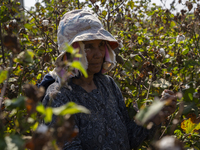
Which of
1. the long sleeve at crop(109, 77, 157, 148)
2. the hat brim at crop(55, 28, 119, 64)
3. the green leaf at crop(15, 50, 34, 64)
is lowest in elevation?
the long sleeve at crop(109, 77, 157, 148)

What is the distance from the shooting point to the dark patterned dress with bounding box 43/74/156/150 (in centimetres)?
149

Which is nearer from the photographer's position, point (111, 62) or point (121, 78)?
point (111, 62)

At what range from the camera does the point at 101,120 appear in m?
1.58

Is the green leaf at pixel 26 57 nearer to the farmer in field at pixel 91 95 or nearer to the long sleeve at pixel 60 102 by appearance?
the long sleeve at pixel 60 102

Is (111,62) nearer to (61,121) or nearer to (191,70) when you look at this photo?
(61,121)

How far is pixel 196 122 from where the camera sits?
1.31 metres

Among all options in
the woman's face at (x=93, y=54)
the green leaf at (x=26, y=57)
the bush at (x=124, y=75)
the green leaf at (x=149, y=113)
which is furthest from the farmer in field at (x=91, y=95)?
the green leaf at (x=149, y=113)

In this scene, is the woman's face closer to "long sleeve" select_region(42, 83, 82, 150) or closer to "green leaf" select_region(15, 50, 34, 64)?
"long sleeve" select_region(42, 83, 82, 150)

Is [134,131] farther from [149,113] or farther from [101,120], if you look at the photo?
[149,113]

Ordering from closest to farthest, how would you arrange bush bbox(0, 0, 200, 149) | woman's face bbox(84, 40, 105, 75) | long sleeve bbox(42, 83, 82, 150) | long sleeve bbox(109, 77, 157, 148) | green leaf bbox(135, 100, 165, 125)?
green leaf bbox(135, 100, 165, 125) → bush bbox(0, 0, 200, 149) → long sleeve bbox(42, 83, 82, 150) → woman's face bbox(84, 40, 105, 75) → long sleeve bbox(109, 77, 157, 148)

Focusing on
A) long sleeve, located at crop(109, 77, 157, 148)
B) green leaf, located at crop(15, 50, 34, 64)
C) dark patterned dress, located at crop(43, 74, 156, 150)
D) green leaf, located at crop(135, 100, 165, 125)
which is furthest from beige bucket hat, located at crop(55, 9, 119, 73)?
green leaf, located at crop(135, 100, 165, 125)

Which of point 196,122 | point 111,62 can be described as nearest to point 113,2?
point 111,62

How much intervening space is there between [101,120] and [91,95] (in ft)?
0.63

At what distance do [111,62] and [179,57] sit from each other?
141cm
